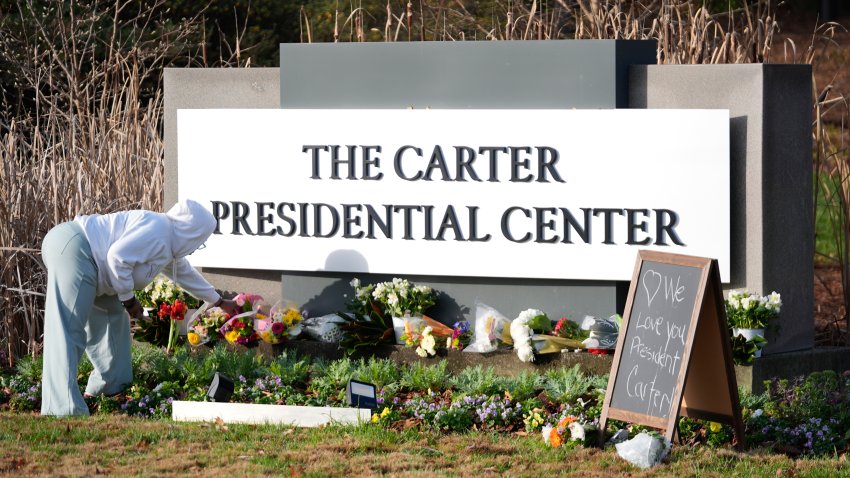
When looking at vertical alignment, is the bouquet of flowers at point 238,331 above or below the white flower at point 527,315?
below

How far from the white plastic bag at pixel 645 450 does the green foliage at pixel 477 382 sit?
1.17 meters

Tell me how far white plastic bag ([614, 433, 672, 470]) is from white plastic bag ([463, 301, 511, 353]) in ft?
6.08

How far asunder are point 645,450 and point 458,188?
2.80m

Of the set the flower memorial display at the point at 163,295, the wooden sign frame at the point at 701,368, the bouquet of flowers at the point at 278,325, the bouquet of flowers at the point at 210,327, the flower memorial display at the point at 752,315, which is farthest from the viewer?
the flower memorial display at the point at 163,295

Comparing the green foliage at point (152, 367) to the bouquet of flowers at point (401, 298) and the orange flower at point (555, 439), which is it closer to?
the bouquet of flowers at point (401, 298)

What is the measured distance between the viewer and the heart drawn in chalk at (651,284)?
6648 mm

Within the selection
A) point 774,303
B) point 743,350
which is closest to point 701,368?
point 743,350

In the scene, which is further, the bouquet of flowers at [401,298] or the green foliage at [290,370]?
the bouquet of flowers at [401,298]

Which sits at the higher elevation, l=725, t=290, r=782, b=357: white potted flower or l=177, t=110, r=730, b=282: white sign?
l=177, t=110, r=730, b=282: white sign

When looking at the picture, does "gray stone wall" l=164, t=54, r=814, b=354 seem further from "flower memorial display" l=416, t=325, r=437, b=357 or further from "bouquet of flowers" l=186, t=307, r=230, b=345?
"bouquet of flowers" l=186, t=307, r=230, b=345

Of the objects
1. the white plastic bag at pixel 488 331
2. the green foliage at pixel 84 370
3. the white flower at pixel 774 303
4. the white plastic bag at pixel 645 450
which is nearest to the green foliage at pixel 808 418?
the white flower at pixel 774 303

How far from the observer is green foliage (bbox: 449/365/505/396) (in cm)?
734

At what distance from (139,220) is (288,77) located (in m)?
1.93

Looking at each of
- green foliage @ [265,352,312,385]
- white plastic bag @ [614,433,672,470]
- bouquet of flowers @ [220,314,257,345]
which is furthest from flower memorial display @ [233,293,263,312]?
white plastic bag @ [614,433,672,470]
